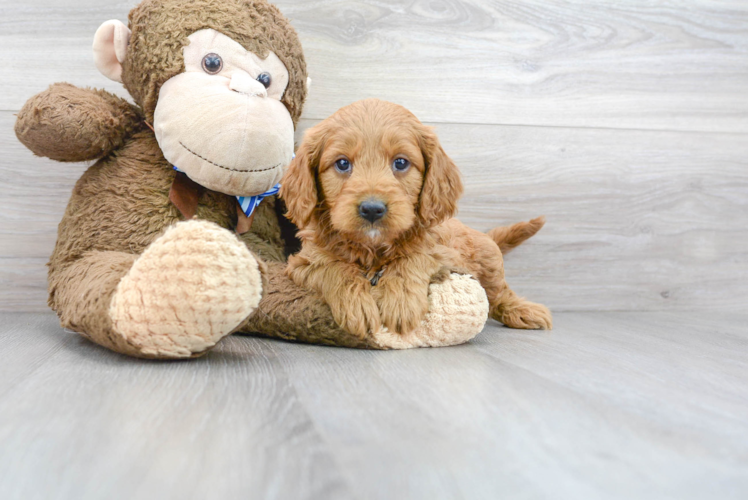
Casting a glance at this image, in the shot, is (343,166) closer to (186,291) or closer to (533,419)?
(186,291)

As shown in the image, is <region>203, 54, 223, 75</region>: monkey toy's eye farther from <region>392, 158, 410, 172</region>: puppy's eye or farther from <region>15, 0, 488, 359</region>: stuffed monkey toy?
<region>392, 158, 410, 172</region>: puppy's eye

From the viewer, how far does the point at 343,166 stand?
4.08 ft

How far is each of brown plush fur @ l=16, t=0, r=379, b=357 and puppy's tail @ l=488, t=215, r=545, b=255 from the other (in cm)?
78

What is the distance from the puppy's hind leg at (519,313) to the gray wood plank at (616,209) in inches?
11.4

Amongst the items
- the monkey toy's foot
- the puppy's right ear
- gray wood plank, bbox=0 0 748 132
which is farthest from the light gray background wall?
the monkey toy's foot

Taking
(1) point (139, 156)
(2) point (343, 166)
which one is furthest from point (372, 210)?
(1) point (139, 156)

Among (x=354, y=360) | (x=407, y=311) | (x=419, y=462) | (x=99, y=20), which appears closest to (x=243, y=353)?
(x=354, y=360)

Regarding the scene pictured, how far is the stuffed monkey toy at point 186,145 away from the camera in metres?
1.28

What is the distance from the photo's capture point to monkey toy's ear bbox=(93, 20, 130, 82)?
4.50 ft

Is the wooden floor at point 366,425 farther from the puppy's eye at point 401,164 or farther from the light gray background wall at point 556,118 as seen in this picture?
the light gray background wall at point 556,118

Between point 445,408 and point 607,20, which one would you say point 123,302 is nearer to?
point 445,408

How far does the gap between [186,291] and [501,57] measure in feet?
4.71

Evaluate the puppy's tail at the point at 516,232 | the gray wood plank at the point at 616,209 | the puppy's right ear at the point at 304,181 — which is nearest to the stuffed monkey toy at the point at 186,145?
the puppy's right ear at the point at 304,181

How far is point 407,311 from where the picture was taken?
1.23 m
